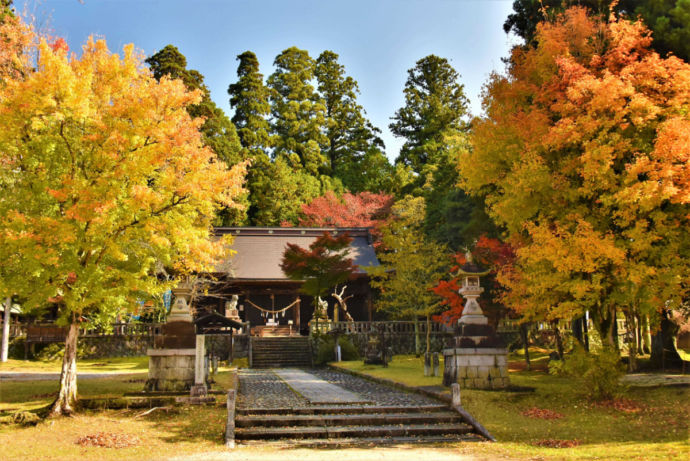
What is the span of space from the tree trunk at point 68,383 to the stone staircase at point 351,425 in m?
3.94

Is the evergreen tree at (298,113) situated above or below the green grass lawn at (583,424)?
above

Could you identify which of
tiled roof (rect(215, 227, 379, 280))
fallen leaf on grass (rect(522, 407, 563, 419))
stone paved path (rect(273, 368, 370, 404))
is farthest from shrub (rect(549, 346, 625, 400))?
tiled roof (rect(215, 227, 379, 280))

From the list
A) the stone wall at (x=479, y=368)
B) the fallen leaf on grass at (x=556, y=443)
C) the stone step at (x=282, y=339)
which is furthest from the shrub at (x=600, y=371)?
the stone step at (x=282, y=339)

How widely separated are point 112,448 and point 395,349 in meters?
22.3

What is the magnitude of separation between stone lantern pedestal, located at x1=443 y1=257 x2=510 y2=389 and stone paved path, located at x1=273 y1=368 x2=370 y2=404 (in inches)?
112

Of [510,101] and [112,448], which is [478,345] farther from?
[112,448]

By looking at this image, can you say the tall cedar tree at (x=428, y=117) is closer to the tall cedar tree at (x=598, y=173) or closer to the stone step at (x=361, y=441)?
the tall cedar tree at (x=598, y=173)

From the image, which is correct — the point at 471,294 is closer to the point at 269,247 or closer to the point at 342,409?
the point at 342,409

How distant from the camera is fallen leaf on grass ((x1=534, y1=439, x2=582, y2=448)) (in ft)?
32.3

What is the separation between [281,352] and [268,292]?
23.5 ft

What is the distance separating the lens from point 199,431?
10852mm

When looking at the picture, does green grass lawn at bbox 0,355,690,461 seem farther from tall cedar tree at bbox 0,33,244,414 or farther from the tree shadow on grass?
tall cedar tree at bbox 0,33,244,414

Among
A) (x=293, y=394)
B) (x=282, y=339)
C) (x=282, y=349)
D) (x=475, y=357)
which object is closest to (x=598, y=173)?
(x=475, y=357)

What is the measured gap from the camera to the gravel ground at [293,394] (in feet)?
43.4
